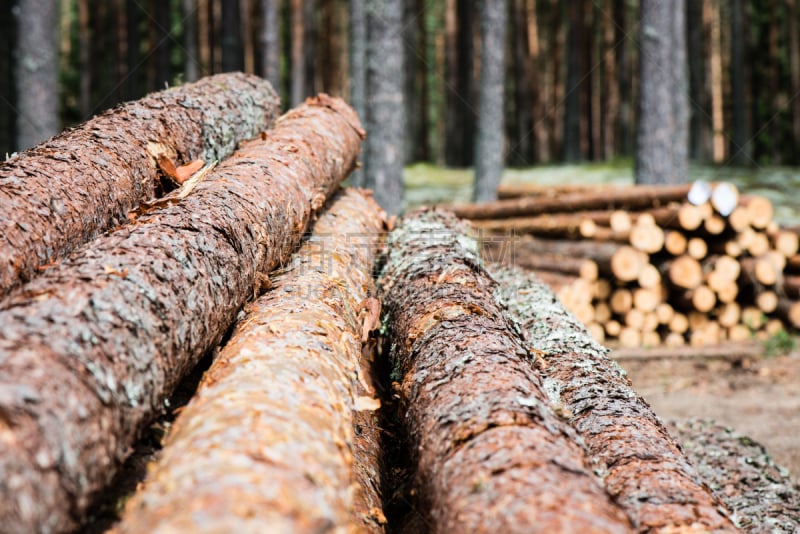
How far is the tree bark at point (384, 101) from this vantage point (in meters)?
8.27

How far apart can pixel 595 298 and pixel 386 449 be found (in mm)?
4766

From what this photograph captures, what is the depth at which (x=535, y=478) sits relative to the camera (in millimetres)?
1736

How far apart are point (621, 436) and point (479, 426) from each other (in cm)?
81

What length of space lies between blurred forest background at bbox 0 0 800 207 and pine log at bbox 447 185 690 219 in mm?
4095

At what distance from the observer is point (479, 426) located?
6.56 feet

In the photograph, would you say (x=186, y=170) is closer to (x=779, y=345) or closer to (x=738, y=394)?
(x=738, y=394)

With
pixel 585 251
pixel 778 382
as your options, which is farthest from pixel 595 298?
pixel 778 382

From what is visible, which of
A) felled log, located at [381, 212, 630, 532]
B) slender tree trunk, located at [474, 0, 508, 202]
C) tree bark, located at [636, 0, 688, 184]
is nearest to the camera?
felled log, located at [381, 212, 630, 532]

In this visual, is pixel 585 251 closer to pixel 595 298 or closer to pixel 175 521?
pixel 595 298

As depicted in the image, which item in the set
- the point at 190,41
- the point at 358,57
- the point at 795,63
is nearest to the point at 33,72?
the point at 358,57

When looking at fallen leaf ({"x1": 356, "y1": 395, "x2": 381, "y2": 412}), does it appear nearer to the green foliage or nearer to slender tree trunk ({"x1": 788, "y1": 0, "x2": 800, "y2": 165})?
the green foliage

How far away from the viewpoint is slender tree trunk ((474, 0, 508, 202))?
11203 mm

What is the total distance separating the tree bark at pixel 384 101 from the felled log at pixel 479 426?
518 centimetres

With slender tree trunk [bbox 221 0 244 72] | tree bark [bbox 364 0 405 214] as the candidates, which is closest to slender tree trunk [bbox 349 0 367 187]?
tree bark [bbox 364 0 405 214]
